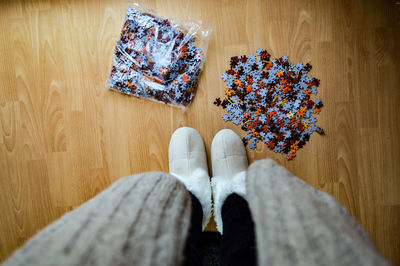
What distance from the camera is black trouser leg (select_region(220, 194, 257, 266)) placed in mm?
741

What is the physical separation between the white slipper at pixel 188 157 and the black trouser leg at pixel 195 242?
0.13 meters

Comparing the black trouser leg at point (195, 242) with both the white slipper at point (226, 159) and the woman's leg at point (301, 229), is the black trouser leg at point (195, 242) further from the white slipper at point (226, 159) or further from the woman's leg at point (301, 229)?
the woman's leg at point (301, 229)

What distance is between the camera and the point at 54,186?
1269 mm

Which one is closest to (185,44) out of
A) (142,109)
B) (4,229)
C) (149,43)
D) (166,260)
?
(149,43)

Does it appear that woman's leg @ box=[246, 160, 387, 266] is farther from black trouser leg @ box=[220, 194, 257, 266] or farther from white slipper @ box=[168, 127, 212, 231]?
white slipper @ box=[168, 127, 212, 231]

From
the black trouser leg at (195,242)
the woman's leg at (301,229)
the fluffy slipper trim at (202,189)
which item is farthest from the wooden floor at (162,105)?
the woman's leg at (301,229)

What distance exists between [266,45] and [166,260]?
1.12 metres

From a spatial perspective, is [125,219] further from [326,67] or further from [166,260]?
[326,67]

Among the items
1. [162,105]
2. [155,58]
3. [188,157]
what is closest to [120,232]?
[188,157]

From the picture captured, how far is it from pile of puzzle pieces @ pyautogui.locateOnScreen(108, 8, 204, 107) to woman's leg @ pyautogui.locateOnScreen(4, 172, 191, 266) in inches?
24.3

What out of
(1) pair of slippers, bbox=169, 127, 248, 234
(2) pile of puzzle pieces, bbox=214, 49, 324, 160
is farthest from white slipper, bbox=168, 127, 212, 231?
(2) pile of puzzle pieces, bbox=214, 49, 324, 160

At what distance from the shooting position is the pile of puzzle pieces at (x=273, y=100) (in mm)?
1169

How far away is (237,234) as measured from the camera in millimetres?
817

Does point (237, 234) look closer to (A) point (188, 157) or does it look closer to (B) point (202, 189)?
(B) point (202, 189)
